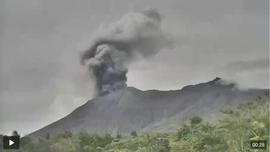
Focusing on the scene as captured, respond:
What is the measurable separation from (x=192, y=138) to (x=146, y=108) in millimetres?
290

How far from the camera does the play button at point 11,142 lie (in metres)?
2.31

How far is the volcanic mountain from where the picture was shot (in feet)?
7.84

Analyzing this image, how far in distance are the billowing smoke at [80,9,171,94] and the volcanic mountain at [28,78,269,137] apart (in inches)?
3.4

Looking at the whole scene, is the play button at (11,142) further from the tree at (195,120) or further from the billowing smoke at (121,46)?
the tree at (195,120)

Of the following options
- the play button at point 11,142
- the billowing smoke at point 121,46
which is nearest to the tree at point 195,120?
the billowing smoke at point 121,46

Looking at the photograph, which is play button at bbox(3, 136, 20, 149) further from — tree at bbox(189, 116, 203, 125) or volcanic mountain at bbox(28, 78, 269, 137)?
tree at bbox(189, 116, 203, 125)

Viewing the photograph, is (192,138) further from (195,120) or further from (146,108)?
(146,108)

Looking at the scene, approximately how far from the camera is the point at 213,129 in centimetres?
246

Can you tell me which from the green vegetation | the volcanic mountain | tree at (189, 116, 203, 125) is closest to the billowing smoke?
the volcanic mountain

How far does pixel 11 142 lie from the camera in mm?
2314

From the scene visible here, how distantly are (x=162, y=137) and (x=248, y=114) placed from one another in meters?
0.49

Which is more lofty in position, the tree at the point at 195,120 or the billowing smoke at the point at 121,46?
the billowing smoke at the point at 121,46

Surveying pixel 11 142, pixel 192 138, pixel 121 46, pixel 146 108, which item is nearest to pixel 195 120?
pixel 192 138

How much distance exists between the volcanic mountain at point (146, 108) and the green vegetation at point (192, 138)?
0.04 metres
